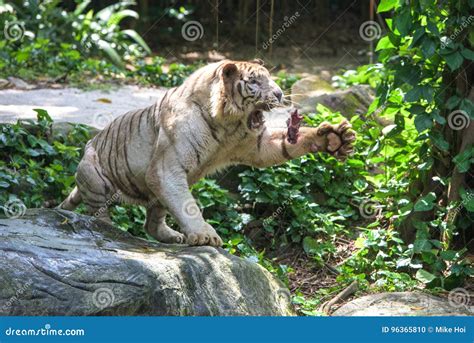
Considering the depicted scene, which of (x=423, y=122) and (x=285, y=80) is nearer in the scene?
(x=423, y=122)

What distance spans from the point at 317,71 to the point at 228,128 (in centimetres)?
638

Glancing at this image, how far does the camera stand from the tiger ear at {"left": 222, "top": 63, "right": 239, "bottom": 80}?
5234 millimetres

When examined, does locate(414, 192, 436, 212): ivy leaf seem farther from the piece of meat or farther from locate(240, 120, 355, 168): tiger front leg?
the piece of meat

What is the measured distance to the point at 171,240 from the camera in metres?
5.91

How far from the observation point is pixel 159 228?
5957 millimetres

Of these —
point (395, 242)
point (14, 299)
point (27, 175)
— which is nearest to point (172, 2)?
point (27, 175)

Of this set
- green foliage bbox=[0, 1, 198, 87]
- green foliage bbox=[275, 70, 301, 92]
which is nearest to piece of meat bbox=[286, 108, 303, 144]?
green foliage bbox=[275, 70, 301, 92]

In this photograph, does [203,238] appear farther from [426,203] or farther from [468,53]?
[468,53]

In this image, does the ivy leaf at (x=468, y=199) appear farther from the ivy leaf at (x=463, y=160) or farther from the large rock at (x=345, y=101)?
the large rock at (x=345, y=101)

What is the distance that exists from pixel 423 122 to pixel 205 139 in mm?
1479

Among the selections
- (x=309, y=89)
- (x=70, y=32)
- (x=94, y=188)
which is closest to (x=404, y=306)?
(x=94, y=188)

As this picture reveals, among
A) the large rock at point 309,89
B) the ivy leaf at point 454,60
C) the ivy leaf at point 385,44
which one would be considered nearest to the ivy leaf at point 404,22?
the ivy leaf at point 454,60

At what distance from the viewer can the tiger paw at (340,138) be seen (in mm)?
5082

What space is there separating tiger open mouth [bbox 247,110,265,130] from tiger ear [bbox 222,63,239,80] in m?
0.27
